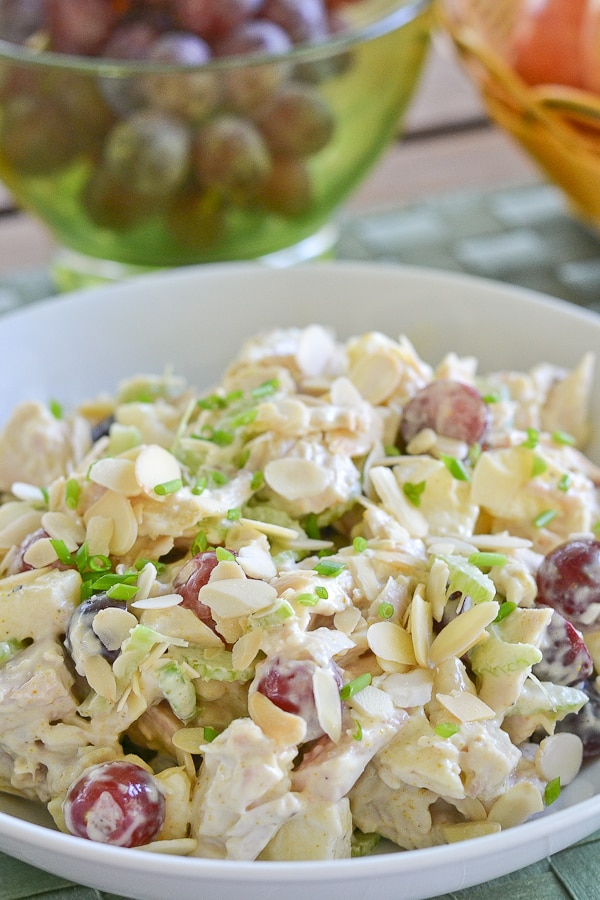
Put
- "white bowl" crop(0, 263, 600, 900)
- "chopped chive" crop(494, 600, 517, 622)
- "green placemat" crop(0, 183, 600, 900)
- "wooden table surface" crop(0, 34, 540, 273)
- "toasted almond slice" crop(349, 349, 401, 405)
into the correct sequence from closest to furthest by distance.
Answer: "chopped chive" crop(494, 600, 517, 622) → "toasted almond slice" crop(349, 349, 401, 405) → "white bowl" crop(0, 263, 600, 900) → "green placemat" crop(0, 183, 600, 900) → "wooden table surface" crop(0, 34, 540, 273)

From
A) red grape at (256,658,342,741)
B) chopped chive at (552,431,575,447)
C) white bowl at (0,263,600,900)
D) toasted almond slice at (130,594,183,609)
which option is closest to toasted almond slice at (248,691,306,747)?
red grape at (256,658,342,741)

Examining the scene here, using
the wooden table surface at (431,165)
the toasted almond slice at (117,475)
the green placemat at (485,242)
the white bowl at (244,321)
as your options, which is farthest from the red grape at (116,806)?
the wooden table surface at (431,165)

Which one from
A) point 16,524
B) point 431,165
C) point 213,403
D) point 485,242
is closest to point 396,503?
point 213,403

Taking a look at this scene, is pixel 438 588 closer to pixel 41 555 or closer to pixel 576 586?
pixel 576 586

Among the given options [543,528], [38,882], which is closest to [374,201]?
[543,528]

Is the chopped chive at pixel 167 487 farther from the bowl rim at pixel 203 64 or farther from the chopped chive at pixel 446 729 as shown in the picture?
the bowl rim at pixel 203 64

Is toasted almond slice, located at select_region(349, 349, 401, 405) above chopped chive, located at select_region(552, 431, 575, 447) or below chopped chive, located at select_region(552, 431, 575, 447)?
above

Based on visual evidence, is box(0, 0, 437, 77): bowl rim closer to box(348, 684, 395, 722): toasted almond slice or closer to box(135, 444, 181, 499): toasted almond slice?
box(135, 444, 181, 499): toasted almond slice
